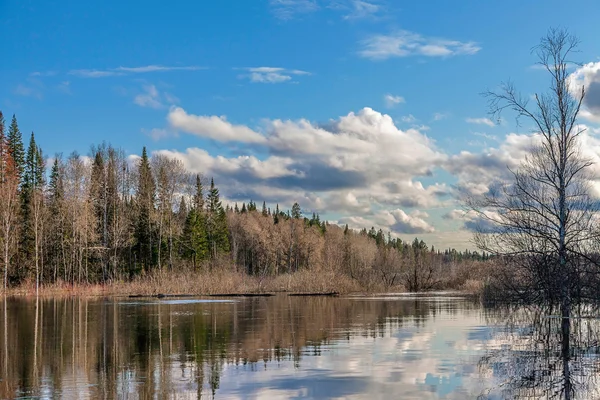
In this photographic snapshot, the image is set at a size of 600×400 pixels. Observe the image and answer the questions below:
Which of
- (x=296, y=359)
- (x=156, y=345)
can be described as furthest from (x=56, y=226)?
(x=296, y=359)

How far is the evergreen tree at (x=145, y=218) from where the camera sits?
8260cm

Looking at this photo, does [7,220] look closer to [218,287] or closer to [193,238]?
[218,287]

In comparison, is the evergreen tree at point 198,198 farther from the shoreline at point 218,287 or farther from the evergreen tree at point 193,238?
the shoreline at point 218,287

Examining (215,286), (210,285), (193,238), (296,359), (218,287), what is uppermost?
(193,238)

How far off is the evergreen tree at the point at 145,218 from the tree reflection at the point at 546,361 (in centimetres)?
6252

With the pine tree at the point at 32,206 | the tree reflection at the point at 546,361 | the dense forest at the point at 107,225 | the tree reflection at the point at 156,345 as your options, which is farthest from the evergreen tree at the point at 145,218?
the tree reflection at the point at 546,361

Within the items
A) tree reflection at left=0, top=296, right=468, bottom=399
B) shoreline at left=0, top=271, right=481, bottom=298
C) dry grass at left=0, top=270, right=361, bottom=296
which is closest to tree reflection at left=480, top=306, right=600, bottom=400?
tree reflection at left=0, top=296, right=468, bottom=399

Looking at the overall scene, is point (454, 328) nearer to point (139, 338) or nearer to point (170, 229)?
point (139, 338)

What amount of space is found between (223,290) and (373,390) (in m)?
49.3

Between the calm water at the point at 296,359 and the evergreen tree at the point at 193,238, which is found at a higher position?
the evergreen tree at the point at 193,238

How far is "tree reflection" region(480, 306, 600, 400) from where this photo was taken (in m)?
13.1

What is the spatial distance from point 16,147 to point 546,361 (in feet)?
289

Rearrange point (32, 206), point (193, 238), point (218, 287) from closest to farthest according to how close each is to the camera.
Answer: point (218, 287) < point (32, 206) < point (193, 238)

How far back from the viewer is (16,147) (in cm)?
9019
